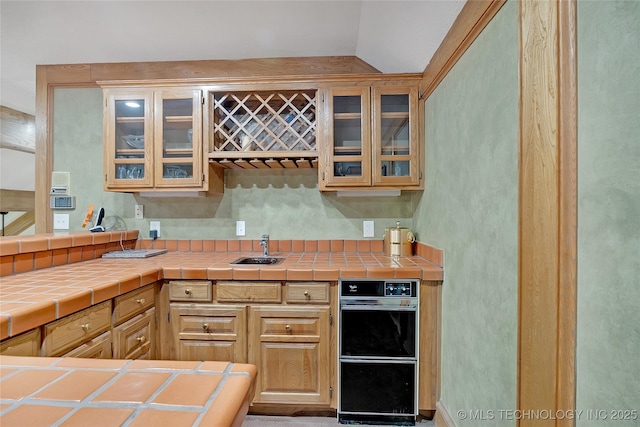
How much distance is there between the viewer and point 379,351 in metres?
1.71

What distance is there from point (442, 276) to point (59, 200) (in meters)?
3.03

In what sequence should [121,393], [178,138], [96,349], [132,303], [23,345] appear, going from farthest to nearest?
[178,138] → [132,303] → [96,349] → [23,345] → [121,393]

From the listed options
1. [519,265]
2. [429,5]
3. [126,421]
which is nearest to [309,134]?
[429,5]

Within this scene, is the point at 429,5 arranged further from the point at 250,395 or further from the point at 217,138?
the point at 250,395

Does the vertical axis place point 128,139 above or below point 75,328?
above

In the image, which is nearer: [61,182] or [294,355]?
[294,355]

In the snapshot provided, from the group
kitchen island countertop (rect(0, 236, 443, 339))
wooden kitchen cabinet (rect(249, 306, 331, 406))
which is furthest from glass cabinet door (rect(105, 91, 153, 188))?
wooden kitchen cabinet (rect(249, 306, 331, 406))

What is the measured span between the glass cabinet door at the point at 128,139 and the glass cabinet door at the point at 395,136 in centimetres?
165

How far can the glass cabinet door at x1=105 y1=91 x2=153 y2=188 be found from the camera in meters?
2.12

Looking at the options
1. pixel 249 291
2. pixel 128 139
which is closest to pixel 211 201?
pixel 128 139

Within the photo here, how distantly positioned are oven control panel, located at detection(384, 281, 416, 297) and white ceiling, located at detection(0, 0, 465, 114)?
1.42 metres

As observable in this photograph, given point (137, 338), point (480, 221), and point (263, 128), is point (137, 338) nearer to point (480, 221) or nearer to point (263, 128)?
point (263, 128)

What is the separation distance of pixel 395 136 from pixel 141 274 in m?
1.82

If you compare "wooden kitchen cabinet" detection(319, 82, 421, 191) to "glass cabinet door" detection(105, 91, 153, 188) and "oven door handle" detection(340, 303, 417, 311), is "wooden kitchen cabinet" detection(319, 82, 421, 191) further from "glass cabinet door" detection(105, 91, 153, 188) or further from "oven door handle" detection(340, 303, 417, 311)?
"glass cabinet door" detection(105, 91, 153, 188)
